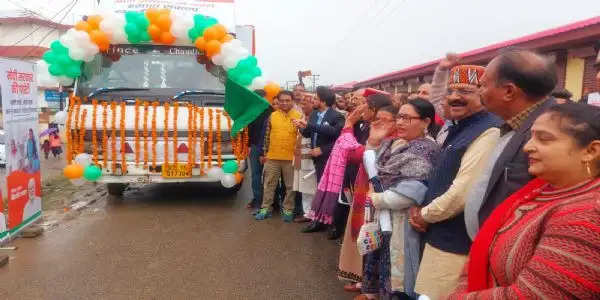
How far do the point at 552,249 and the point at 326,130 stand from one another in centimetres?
390

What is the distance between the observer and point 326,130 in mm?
4996

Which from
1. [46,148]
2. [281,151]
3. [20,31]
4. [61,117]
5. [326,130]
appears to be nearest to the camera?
[326,130]

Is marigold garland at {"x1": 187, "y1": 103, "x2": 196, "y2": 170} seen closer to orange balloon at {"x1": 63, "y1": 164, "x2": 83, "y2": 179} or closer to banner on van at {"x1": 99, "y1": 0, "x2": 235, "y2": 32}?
orange balloon at {"x1": 63, "y1": 164, "x2": 83, "y2": 179}

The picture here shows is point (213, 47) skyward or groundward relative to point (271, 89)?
skyward

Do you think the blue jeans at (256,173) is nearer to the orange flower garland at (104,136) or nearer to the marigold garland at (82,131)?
the orange flower garland at (104,136)

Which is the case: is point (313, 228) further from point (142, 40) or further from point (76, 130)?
point (142, 40)

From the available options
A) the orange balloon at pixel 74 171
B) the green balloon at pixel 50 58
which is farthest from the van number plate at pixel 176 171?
the green balloon at pixel 50 58

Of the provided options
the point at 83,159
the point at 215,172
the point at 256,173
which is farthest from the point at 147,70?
the point at 256,173

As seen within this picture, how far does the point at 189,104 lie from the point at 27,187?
209 centimetres

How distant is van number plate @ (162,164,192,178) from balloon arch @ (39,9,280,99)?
136cm

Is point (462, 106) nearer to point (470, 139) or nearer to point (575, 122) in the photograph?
point (470, 139)

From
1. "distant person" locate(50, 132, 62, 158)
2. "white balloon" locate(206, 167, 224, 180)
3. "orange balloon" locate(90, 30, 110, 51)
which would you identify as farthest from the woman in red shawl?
"distant person" locate(50, 132, 62, 158)

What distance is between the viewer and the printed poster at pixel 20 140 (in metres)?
4.52

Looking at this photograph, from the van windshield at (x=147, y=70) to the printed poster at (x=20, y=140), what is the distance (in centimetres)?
104
